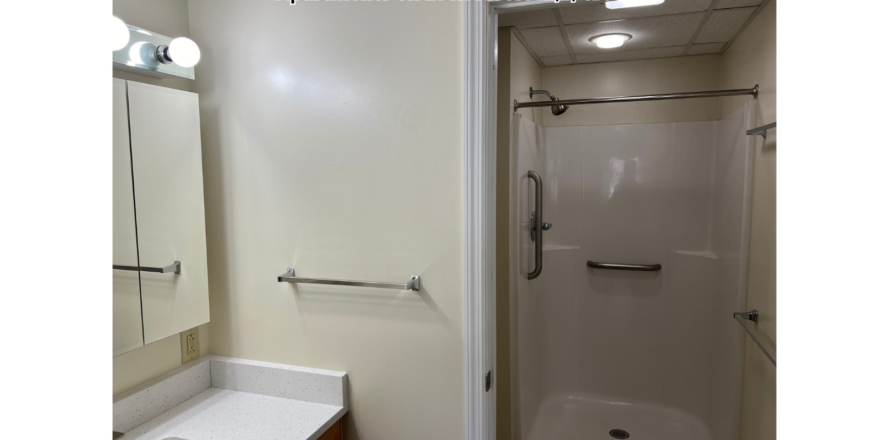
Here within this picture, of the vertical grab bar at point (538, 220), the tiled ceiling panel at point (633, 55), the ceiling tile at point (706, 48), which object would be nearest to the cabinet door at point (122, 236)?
the vertical grab bar at point (538, 220)

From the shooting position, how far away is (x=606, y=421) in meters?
2.53

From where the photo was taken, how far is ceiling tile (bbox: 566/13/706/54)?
1.85 m

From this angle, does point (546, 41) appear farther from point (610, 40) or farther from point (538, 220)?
point (538, 220)

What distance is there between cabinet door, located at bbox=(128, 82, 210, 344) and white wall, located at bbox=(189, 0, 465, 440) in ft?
0.22

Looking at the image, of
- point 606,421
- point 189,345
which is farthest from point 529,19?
point 606,421

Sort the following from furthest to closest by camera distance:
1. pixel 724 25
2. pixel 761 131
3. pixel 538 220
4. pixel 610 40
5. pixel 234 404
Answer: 1. pixel 538 220
2. pixel 610 40
3. pixel 724 25
4. pixel 761 131
5. pixel 234 404

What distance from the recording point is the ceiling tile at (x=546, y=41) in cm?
196

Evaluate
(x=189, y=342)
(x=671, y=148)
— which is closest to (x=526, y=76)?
(x=671, y=148)

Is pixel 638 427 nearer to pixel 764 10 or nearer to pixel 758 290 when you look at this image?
pixel 758 290

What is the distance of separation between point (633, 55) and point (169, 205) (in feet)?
7.13

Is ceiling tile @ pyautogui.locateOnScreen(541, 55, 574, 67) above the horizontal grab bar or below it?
above

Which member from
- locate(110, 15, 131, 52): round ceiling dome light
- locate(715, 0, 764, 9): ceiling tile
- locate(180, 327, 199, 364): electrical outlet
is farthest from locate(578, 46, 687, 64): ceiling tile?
locate(180, 327, 199, 364): electrical outlet

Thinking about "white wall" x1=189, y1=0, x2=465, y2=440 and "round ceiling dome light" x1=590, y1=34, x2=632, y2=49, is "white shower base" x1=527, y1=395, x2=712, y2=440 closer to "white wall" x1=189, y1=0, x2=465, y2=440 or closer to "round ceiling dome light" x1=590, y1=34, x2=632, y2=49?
"white wall" x1=189, y1=0, x2=465, y2=440
